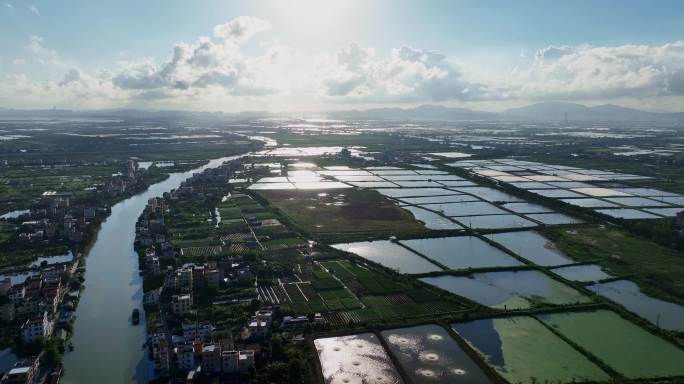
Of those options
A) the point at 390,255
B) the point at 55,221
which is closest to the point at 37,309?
the point at 55,221

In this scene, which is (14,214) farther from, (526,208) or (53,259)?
(526,208)

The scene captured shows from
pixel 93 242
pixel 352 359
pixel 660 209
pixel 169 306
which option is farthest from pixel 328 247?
pixel 660 209

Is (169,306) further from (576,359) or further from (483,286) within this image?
(576,359)

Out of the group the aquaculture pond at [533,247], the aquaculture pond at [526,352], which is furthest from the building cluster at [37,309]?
the aquaculture pond at [533,247]

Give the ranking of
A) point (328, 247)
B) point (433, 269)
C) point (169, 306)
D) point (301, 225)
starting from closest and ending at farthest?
1. point (169, 306)
2. point (433, 269)
3. point (328, 247)
4. point (301, 225)

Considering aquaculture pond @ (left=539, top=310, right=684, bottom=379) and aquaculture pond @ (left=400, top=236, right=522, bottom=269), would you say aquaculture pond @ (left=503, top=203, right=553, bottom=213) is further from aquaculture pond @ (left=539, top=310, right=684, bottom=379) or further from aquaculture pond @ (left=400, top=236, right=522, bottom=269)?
aquaculture pond @ (left=539, top=310, right=684, bottom=379)
